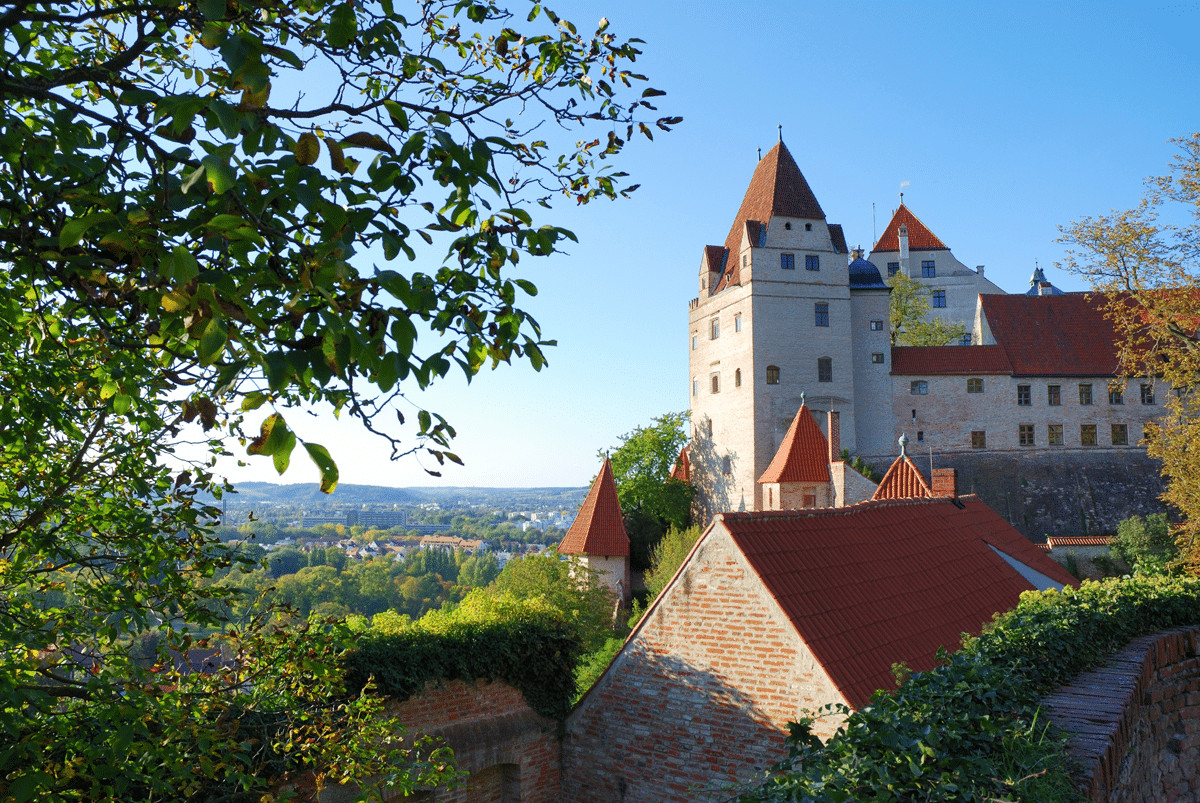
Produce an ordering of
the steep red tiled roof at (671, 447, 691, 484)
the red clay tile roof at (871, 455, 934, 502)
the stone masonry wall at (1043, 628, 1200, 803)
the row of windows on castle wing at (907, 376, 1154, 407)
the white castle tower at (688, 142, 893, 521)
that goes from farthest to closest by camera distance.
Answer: the steep red tiled roof at (671, 447, 691, 484) → the row of windows on castle wing at (907, 376, 1154, 407) → the white castle tower at (688, 142, 893, 521) → the red clay tile roof at (871, 455, 934, 502) → the stone masonry wall at (1043, 628, 1200, 803)

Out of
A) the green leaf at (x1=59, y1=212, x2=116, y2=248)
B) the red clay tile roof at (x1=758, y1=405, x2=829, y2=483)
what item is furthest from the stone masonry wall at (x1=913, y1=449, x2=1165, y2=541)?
the green leaf at (x1=59, y1=212, x2=116, y2=248)

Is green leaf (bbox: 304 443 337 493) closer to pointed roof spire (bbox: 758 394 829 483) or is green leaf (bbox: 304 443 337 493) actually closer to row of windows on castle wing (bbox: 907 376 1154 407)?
pointed roof spire (bbox: 758 394 829 483)

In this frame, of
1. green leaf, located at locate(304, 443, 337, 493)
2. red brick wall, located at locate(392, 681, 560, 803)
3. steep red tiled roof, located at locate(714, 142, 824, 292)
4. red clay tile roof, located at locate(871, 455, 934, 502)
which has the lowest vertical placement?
red brick wall, located at locate(392, 681, 560, 803)

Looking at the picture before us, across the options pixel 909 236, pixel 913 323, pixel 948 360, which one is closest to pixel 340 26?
pixel 948 360

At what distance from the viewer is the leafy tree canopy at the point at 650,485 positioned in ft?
137

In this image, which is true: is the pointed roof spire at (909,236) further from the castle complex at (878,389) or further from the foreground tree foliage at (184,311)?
the foreground tree foliage at (184,311)

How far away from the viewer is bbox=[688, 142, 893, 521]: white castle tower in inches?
1657

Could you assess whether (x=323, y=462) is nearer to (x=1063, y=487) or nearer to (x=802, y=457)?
(x=802, y=457)

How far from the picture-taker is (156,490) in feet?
17.2

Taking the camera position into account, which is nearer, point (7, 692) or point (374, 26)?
point (7, 692)

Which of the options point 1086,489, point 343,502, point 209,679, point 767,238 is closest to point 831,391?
point 767,238

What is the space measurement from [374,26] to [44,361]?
2.65 metres

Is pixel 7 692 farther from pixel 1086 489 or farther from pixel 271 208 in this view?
pixel 1086 489

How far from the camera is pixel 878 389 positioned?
4369 centimetres
